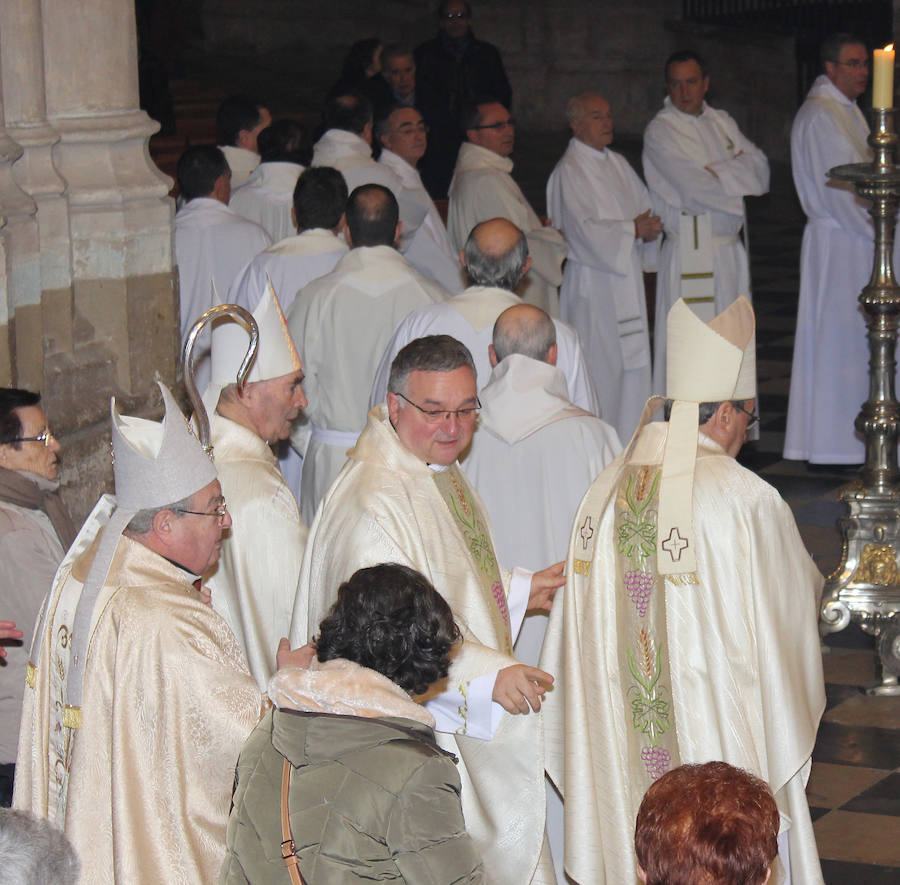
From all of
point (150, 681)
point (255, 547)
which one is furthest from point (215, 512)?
point (255, 547)

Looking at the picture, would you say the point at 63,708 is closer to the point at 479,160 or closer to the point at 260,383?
the point at 260,383

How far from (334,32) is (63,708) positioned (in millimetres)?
15574

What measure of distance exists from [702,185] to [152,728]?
587cm

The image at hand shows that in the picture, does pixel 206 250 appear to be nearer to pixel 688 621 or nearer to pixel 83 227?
pixel 83 227

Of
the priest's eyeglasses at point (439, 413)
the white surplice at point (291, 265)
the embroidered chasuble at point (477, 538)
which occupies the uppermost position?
the white surplice at point (291, 265)

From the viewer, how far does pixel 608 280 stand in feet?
28.3

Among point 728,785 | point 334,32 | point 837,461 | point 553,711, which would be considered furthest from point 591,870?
point 334,32

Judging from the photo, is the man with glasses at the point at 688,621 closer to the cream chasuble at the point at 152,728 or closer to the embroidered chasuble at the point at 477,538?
the embroidered chasuble at the point at 477,538

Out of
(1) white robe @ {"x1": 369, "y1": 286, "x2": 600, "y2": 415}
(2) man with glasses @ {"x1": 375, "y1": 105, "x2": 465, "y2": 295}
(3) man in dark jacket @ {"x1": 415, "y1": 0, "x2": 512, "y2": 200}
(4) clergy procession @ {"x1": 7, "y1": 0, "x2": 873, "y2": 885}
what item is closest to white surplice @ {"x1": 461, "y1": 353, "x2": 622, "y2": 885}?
(4) clergy procession @ {"x1": 7, "y1": 0, "x2": 873, "y2": 885}

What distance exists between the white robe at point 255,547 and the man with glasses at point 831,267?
176 inches

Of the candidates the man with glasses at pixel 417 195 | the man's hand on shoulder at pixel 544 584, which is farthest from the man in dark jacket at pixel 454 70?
the man's hand on shoulder at pixel 544 584

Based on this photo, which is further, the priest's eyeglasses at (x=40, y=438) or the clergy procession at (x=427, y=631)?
the priest's eyeglasses at (x=40, y=438)

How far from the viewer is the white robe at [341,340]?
6.39m

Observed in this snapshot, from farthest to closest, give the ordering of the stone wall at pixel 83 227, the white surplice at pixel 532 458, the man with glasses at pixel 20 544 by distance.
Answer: the stone wall at pixel 83 227 < the white surplice at pixel 532 458 < the man with glasses at pixel 20 544
